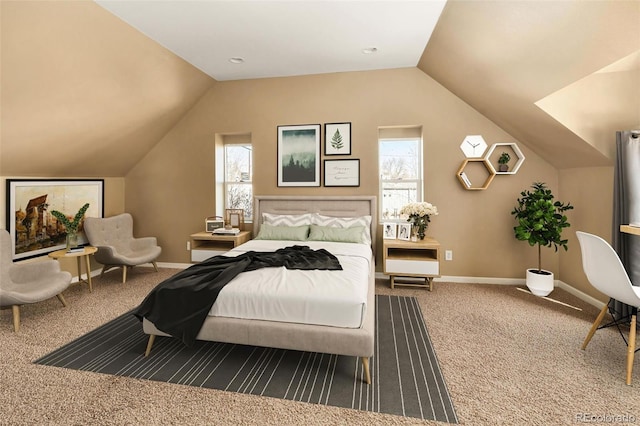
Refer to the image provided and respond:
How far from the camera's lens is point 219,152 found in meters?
5.10

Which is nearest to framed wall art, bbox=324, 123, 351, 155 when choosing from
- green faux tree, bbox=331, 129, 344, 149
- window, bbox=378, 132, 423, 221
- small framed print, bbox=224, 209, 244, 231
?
green faux tree, bbox=331, 129, 344, 149

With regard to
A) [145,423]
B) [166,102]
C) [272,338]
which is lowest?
[145,423]

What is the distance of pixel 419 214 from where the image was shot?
13.6 feet

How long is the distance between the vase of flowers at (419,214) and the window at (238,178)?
7.78 ft

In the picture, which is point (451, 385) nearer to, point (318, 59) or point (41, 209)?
point (318, 59)

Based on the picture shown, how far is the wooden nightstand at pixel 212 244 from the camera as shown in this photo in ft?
14.7

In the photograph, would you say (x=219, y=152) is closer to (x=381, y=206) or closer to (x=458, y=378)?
(x=381, y=206)

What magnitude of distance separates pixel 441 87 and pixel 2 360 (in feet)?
17.1

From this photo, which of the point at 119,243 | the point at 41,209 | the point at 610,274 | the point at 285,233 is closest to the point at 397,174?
the point at 285,233

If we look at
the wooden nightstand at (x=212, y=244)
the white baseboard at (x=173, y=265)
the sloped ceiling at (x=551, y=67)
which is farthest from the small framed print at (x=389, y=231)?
the white baseboard at (x=173, y=265)

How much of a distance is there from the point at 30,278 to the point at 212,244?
203 cm

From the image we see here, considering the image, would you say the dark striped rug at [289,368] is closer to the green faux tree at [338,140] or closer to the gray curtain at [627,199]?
the gray curtain at [627,199]

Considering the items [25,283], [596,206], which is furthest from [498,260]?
[25,283]

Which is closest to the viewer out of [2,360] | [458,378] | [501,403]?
[501,403]
